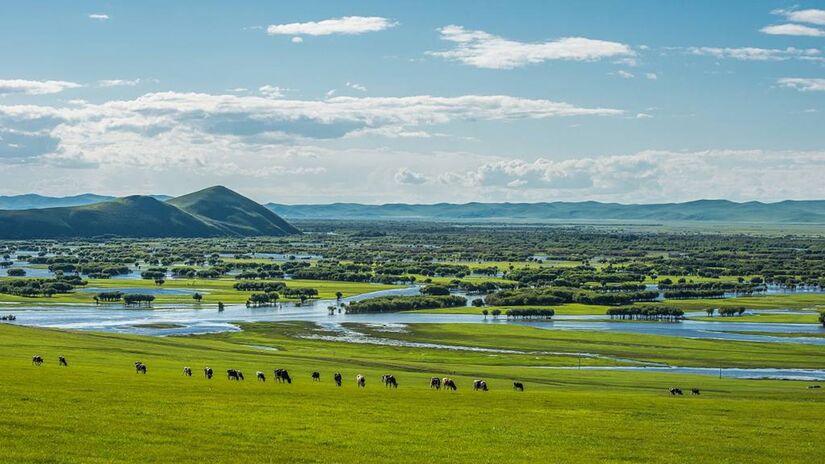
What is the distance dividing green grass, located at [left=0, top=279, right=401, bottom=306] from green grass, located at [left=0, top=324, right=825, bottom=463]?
315 ft

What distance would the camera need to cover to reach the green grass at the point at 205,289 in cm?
15012

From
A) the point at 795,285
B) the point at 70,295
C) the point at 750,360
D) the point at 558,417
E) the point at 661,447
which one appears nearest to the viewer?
the point at 661,447

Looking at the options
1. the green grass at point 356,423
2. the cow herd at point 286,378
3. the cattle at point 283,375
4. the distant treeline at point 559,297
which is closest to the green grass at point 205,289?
the distant treeline at point 559,297

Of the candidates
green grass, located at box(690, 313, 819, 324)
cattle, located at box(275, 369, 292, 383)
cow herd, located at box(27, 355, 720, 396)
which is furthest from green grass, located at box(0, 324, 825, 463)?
green grass, located at box(690, 313, 819, 324)

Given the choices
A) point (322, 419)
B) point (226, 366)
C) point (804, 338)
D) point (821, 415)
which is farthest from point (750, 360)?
point (322, 419)

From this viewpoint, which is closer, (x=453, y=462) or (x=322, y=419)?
(x=453, y=462)

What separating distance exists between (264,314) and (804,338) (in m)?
76.9

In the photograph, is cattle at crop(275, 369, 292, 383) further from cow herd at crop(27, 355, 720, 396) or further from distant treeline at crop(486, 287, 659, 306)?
distant treeline at crop(486, 287, 659, 306)

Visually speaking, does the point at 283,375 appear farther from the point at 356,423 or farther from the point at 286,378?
the point at 356,423

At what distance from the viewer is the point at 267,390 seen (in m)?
43.9

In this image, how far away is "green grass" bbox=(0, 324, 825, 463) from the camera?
2669cm

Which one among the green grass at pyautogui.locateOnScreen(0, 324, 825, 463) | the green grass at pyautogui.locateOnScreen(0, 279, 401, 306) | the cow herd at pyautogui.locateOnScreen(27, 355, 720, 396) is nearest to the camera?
the green grass at pyautogui.locateOnScreen(0, 324, 825, 463)

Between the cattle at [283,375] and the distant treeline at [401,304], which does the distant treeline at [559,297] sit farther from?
the cattle at [283,375]

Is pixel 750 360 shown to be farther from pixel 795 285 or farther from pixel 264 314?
pixel 795 285
